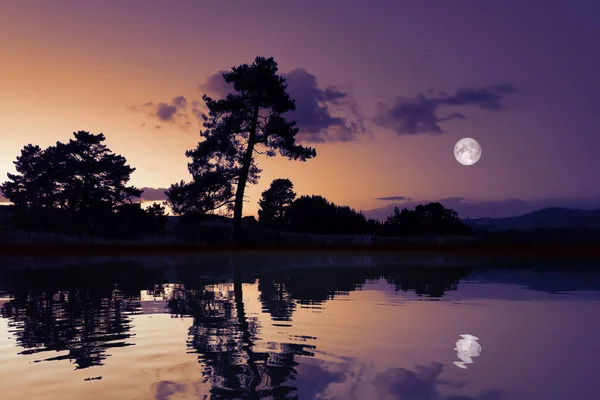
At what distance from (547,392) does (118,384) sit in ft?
13.3

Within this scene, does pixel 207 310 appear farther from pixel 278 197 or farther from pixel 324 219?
pixel 278 197

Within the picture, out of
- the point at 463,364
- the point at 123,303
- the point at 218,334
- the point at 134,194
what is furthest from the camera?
the point at 134,194

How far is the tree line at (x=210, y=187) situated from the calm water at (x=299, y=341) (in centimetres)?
2483

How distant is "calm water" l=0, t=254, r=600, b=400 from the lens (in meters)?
5.05

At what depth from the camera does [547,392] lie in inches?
192

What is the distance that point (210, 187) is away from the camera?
38.0 metres

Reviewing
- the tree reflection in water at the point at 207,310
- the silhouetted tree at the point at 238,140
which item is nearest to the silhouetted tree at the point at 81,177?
the silhouetted tree at the point at 238,140

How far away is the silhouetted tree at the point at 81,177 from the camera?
49.2 metres

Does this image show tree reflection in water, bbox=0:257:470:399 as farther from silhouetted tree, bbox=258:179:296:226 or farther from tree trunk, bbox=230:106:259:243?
silhouetted tree, bbox=258:179:296:226

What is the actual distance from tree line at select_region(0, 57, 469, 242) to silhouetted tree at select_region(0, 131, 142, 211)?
9cm

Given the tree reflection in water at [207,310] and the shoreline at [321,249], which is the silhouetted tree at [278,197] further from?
the tree reflection in water at [207,310]

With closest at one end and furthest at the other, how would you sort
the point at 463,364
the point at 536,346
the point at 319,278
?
the point at 463,364 → the point at 536,346 → the point at 319,278

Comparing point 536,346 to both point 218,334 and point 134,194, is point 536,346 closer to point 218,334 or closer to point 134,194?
point 218,334

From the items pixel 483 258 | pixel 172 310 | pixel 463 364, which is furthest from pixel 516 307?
pixel 483 258
